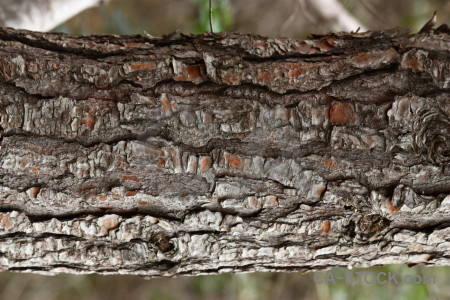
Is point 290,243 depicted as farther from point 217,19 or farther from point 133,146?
point 217,19

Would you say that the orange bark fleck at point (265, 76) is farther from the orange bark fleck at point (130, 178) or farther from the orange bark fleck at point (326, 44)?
the orange bark fleck at point (130, 178)

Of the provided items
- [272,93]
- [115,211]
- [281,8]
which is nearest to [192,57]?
[272,93]

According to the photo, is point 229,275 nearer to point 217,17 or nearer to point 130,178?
point 217,17

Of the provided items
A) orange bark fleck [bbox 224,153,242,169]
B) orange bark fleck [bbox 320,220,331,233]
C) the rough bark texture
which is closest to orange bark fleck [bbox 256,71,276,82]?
the rough bark texture

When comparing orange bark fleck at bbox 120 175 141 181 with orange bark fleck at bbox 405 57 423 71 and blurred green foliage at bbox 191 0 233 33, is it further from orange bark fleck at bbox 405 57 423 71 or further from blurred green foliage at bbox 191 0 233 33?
blurred green foliage at bbox 191 0 233 33

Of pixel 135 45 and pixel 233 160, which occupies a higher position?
pixel 135 45

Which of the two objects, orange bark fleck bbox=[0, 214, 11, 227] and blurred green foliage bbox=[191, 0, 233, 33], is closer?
orange bark fleck bbox=[0, 214, 11, 227]

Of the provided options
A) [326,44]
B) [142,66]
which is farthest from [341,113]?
[142,66]
